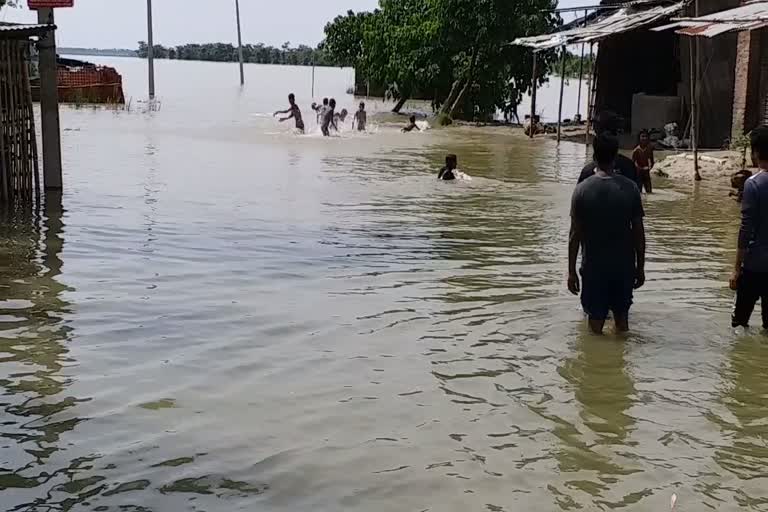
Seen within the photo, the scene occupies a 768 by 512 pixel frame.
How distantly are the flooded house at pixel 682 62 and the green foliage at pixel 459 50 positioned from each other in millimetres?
3297

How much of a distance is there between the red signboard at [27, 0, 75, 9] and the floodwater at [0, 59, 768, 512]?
2.67 m

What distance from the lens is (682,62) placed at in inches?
1003

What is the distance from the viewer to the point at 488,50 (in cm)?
3431

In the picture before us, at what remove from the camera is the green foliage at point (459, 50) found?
3394 centimetres

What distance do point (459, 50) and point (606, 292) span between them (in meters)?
30.2

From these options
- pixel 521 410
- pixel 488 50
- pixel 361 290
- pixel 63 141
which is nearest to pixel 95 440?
pixel 521 410

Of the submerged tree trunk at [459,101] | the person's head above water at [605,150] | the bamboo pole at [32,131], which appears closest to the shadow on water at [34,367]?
the bamboo pole at [32,131]

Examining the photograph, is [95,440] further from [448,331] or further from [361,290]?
[361,290]

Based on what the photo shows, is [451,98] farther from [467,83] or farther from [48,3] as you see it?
[48,3]

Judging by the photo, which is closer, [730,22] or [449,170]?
[730,22]

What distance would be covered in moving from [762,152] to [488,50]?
28681mm

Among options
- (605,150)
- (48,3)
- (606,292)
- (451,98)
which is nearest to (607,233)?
(606,292)

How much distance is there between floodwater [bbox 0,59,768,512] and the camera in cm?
459

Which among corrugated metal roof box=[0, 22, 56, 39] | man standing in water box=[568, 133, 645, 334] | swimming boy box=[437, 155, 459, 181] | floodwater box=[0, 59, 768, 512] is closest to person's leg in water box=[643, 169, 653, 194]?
floodwater box=[0, 59, 768, 512]
